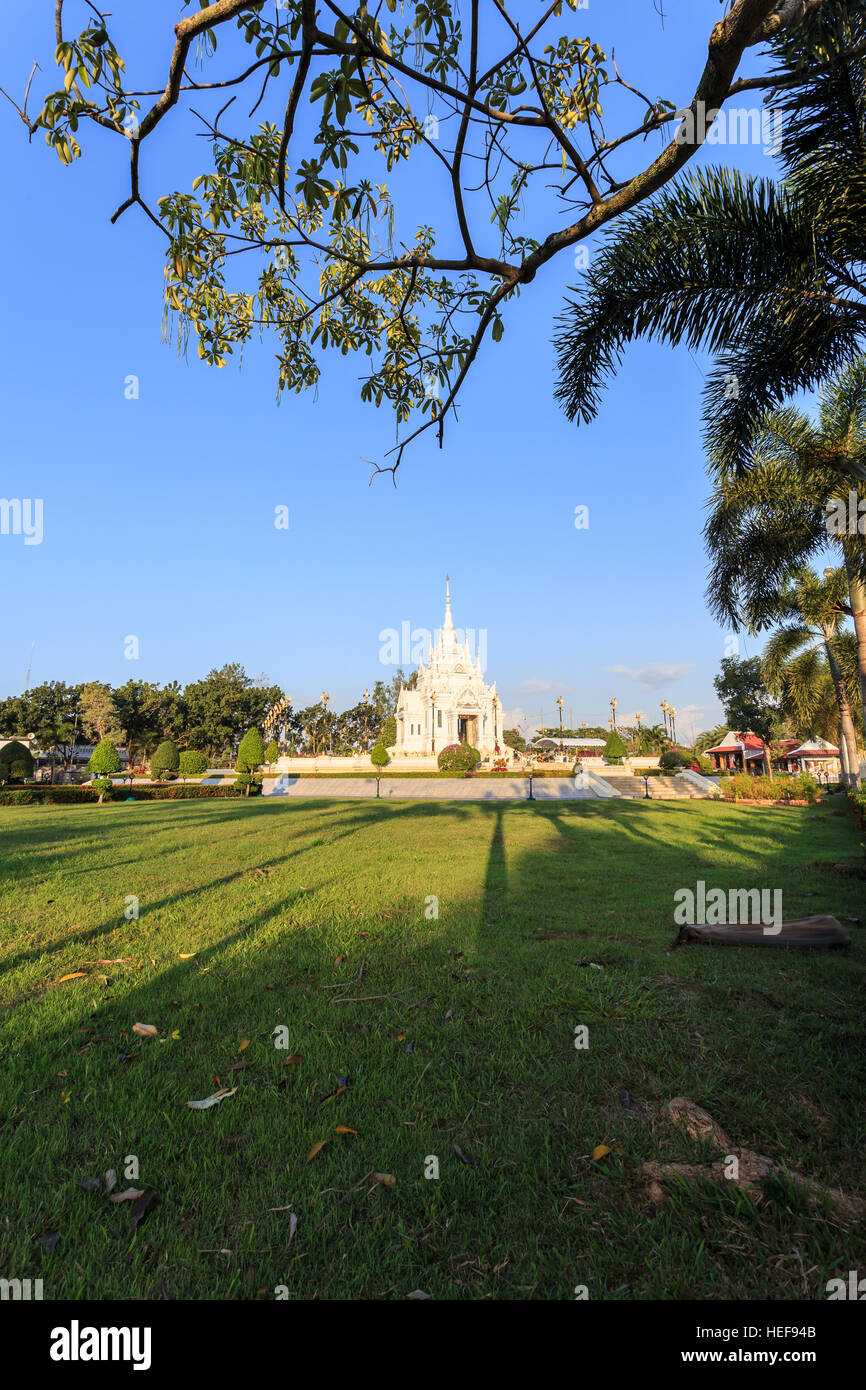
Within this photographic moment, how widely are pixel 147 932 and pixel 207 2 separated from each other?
6.39 m

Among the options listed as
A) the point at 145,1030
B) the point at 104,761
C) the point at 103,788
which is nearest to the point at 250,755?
the point at 104,761

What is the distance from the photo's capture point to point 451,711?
60156 mm

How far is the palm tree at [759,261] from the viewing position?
5637 millimetres

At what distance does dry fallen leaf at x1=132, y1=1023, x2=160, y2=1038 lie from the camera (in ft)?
11.8

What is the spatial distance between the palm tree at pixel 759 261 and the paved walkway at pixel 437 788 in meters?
24.6

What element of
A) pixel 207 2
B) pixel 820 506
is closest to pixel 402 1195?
pixel 207 2

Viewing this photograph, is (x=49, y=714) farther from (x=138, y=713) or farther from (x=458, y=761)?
(x=458, y=761)

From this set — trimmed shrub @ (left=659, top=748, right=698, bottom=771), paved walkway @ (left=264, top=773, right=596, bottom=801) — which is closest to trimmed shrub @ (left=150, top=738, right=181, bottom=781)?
paved walkway @ (left=264, top=773, right=596, bottom=801)

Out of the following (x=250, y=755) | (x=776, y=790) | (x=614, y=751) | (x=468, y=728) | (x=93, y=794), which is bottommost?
(x=93, y=794)

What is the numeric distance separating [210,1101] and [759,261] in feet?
27.2

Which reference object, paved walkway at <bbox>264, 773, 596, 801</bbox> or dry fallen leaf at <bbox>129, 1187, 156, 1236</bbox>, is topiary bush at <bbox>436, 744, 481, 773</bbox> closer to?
paved walkway at <bbox>264, 773, 596, 801</bbox>

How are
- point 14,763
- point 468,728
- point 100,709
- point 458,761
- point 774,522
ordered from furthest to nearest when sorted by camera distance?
1. point 468,728
2. point 100,709
3. point 458,761
4. point 14,763
5. point 774,522

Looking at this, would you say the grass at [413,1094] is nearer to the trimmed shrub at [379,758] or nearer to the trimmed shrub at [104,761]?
the trimmed shrub at [104,761]

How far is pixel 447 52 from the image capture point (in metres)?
3.26
